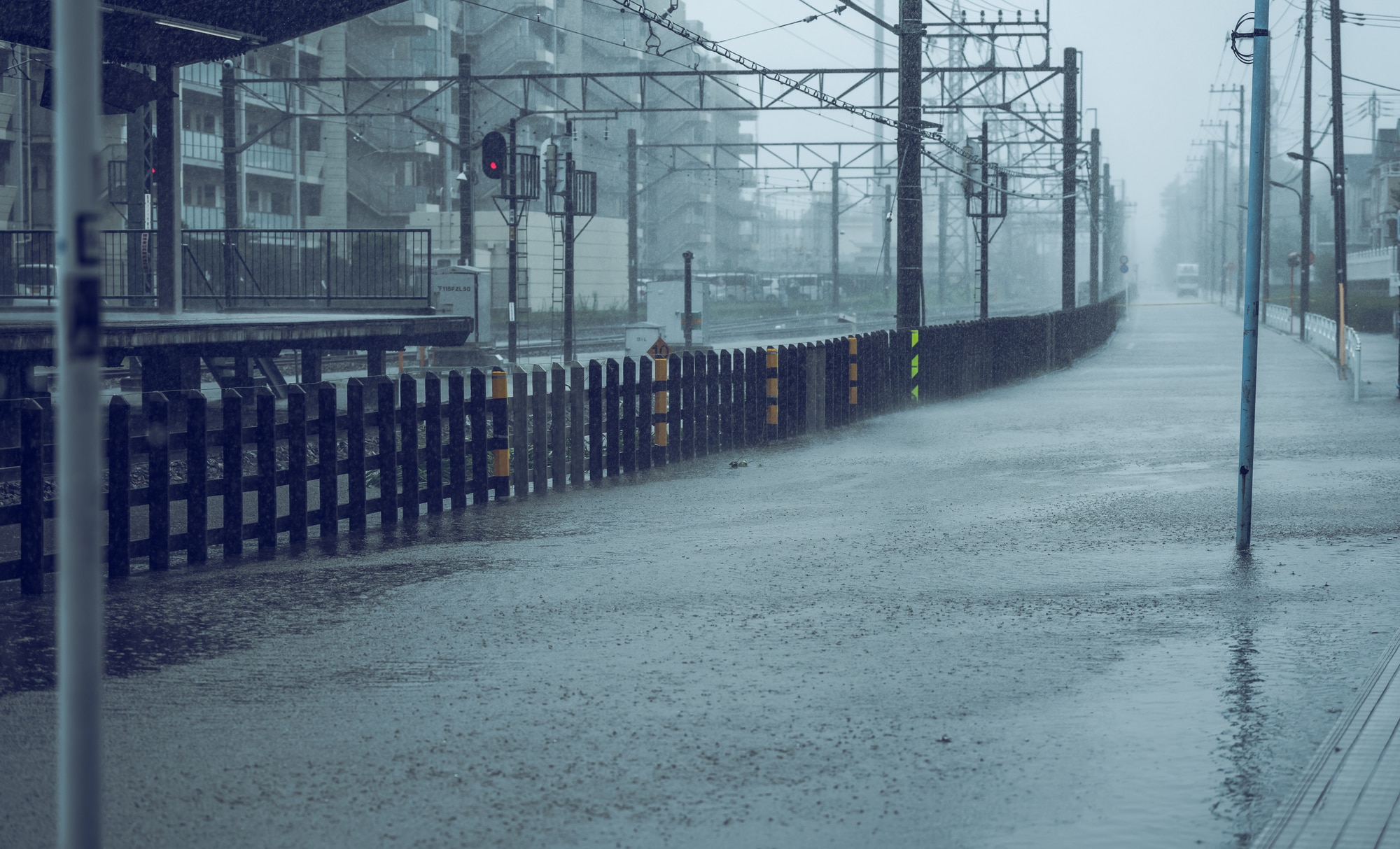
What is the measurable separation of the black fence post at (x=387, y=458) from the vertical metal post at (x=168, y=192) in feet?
24.5

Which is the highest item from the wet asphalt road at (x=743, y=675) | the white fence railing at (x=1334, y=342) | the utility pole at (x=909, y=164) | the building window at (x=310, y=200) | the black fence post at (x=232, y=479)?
the building window at (x=310, y=200)

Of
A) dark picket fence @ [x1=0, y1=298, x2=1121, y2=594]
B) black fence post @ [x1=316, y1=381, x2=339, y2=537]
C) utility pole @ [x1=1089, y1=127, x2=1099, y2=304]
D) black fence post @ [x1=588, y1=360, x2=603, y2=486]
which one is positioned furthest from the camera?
→ utility pole @ [x1=1089, y1=127, x2=1099, y2=304]

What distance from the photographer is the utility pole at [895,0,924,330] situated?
2334 cm

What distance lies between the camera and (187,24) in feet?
52.6

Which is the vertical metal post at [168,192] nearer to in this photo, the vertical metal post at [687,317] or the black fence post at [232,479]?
the black fence post at [232,479]

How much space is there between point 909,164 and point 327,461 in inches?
587

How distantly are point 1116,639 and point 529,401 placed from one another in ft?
24.9

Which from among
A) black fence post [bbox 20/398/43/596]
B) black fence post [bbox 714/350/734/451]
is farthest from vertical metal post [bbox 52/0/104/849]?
black fence post [bbox 714/350/734/451]

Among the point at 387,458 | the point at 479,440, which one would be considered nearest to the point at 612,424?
the point at 479,440

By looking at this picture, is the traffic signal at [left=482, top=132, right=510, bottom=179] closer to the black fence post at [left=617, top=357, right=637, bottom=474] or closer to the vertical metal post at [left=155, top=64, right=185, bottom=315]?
the vertical metal post at [left=155, top=64, right=185, bottom=315]

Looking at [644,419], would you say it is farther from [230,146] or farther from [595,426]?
[230,146]

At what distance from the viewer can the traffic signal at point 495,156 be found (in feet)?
87.4

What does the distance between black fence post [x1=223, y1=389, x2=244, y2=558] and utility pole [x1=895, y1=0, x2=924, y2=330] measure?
48.2 ft

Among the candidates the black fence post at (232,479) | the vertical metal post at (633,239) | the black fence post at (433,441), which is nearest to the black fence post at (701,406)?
the black fence post at (433,441)
